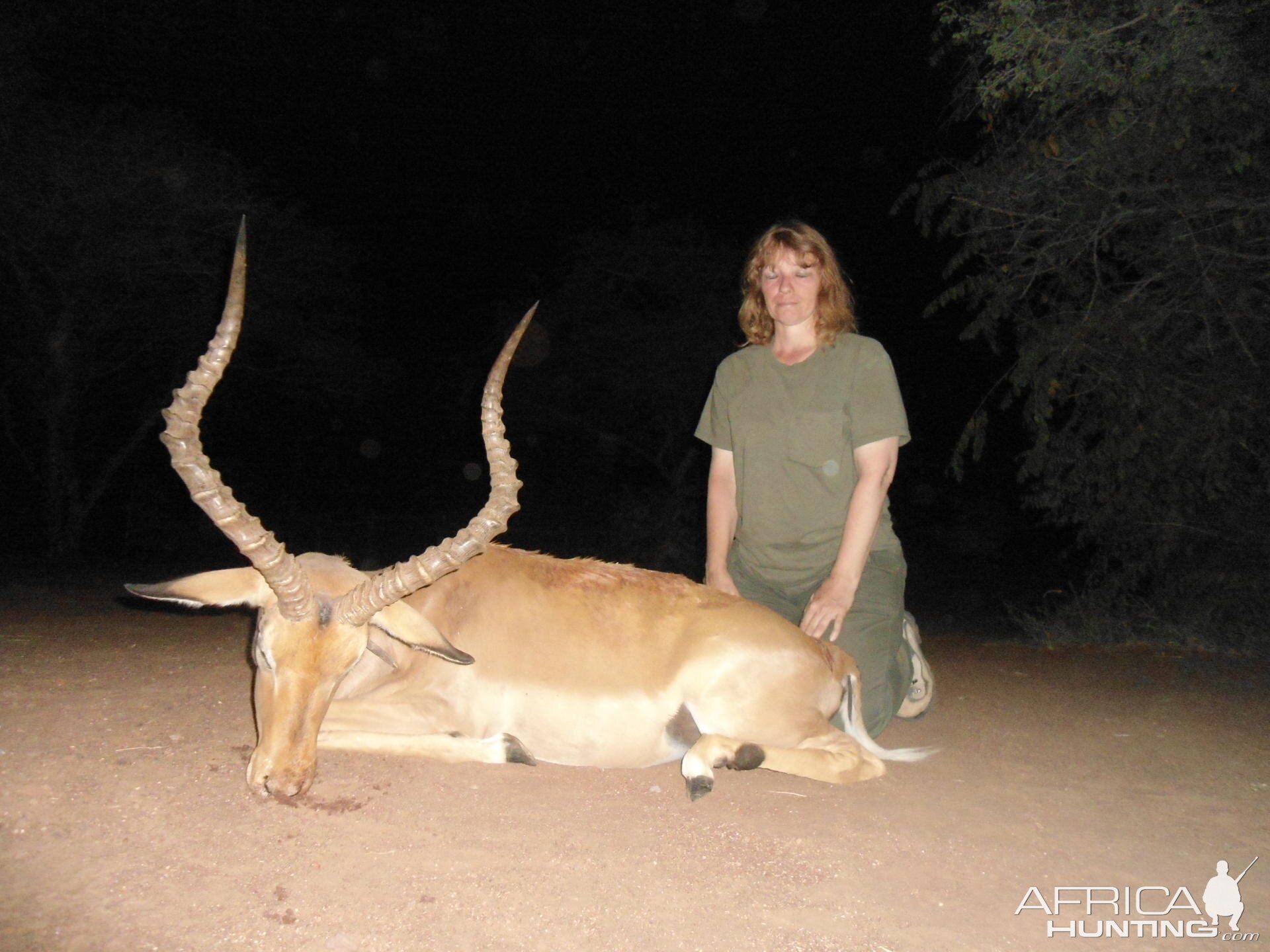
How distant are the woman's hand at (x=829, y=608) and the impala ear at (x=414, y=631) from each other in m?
1.70

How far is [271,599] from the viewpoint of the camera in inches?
154

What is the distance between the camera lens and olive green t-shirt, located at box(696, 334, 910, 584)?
15.9ft

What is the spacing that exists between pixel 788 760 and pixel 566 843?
1170 millimetres

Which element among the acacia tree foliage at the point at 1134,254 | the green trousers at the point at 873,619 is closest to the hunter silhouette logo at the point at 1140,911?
the green trousers at the point at 873,619

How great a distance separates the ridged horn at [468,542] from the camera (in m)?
3.80

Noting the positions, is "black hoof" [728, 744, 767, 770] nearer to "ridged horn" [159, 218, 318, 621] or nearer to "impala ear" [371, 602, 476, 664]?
"impala ear" [371, 602, 476, 664]

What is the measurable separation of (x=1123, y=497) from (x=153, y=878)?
981 centimetres

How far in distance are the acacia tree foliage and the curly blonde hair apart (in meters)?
3.47

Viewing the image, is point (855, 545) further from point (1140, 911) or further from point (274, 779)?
point (274, 779)

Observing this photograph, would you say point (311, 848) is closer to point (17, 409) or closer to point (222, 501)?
point (222, 501)

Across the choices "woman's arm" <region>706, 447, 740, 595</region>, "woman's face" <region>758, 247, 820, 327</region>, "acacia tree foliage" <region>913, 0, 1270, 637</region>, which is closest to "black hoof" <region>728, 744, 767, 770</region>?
"woman's arm" <region>706, 447, 740, 595</region>

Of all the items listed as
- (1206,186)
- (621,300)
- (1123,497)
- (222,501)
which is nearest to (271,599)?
(222,501)

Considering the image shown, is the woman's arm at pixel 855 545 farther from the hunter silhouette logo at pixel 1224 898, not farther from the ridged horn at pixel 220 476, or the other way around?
the ridged horn at pixel 220 476

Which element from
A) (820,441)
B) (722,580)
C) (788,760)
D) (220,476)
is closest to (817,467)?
(820,441)
